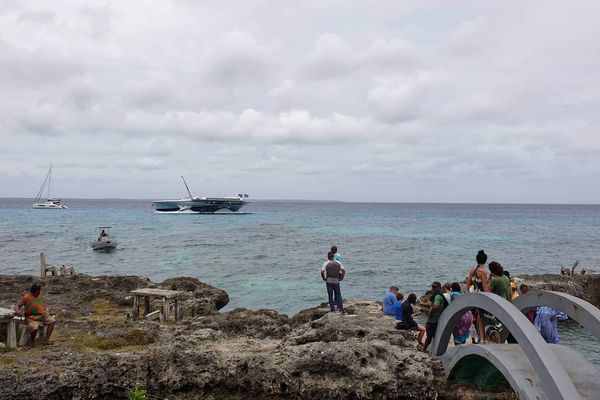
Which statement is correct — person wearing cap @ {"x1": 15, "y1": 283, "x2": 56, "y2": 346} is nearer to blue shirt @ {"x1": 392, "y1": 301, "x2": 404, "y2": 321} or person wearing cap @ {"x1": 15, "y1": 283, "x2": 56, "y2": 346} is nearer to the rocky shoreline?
the rocky shoreline

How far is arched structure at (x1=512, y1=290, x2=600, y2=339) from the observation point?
209 inches

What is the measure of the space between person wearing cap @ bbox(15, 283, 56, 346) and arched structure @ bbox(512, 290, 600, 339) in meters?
9.82

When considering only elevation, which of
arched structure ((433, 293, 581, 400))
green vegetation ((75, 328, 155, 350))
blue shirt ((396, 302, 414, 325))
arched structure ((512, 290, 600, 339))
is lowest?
green vegetation ((75, 328, 155, 350))

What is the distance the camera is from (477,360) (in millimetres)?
7340

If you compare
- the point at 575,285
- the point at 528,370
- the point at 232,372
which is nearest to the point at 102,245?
the point at 575,285

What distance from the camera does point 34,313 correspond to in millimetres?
9938

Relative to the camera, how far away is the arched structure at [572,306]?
209 inches

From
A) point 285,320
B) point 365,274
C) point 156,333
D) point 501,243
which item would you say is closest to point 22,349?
point 156,333

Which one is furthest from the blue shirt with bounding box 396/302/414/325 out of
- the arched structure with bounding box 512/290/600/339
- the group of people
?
the arched structure with bounding box 512/290/600/339

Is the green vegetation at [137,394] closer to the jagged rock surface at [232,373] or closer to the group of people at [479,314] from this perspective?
the jagged rock surface at [232,373]

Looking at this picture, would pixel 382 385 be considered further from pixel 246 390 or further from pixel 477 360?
pixel 246 390

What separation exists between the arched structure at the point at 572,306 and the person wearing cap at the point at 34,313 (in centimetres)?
982

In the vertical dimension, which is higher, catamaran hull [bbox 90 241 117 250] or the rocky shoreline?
the rocky shoreline

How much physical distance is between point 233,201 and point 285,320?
101 m
